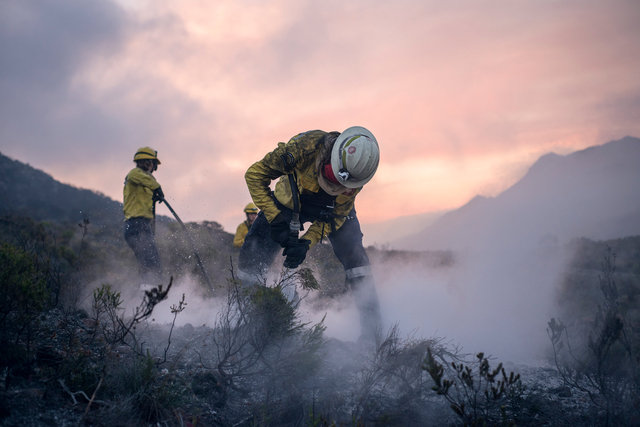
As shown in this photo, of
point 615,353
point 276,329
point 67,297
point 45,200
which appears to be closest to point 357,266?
point 276,329

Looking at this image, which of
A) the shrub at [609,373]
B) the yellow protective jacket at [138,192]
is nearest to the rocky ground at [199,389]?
the shrub at [609,373]

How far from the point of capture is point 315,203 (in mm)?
4570

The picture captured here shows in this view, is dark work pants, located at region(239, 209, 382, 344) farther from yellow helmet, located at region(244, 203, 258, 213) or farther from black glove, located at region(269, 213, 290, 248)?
yellow helmet, located at region(244, 203, 258, 213)

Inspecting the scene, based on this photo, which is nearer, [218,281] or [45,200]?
[218,281]

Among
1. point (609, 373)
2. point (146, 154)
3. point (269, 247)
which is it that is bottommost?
point (609, 373)

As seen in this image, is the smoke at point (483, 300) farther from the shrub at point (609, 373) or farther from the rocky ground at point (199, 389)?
the rocky ground at point (199, 389)

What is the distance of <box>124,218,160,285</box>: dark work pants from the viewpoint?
611 centimetres

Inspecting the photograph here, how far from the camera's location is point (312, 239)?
15.5 feet

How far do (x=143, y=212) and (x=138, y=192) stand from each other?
325 mm

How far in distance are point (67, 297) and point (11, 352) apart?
3.17 meters

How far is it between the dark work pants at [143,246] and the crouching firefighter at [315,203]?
1960 mm

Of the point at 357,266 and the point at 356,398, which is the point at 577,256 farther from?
the point at 356,398

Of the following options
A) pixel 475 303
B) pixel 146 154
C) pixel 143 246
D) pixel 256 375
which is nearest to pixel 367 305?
pixel 256 375

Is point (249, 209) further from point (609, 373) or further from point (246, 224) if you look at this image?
point (609, 373)
